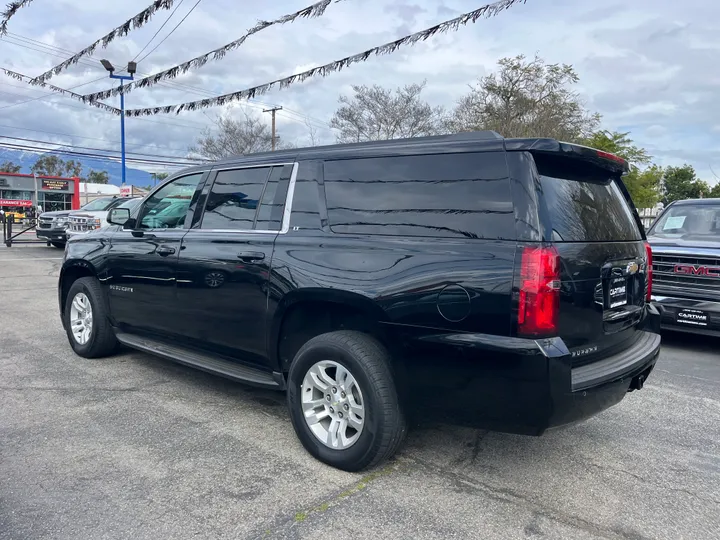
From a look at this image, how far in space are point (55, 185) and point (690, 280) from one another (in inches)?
1731

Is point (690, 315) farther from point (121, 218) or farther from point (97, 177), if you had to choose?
point (97, 177)

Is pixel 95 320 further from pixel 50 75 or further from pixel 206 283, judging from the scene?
pixel 50 75

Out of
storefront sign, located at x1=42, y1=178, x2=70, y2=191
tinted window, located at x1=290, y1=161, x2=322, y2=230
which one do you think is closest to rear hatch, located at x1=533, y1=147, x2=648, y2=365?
tinted window, located at x1=290, y1=161, x2=322, y2=230

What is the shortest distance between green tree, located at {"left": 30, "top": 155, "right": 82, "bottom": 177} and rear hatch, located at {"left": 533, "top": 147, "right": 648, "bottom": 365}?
77.9 meters

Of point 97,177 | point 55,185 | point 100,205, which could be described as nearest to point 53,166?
point 97,177

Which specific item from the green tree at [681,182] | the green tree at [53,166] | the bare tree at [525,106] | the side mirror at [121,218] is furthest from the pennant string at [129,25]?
the green tree at [53,166]

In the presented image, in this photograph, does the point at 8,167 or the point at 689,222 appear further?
the point at 8,167

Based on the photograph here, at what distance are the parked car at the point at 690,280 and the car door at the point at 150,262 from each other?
5137 mm

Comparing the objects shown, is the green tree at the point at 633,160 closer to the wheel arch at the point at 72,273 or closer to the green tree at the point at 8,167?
the wheel arch at the point at 72,273

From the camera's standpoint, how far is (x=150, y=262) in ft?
15.7

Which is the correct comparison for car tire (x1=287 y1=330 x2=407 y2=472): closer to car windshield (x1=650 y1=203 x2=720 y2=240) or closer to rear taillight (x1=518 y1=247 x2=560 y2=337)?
rear taillight (x1=518 y1=247 x2=560 y2=337)

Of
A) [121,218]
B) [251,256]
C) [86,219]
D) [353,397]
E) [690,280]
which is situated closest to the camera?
[353,397]

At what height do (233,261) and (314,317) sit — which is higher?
(233,261)

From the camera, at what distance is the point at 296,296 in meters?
3.63
